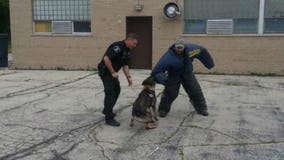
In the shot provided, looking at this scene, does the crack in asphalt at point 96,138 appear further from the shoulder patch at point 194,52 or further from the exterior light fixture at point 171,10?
the exterior light fixture at point 171,10

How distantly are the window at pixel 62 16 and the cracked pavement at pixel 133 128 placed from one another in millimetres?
5313

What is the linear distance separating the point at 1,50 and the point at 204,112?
1158 cm

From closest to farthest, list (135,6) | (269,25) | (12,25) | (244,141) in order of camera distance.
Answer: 1. (244,141)
2. (269,25)
3. (135,6)
4. (12,25)

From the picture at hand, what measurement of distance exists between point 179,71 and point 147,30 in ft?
26.1

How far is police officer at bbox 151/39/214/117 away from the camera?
756 cm

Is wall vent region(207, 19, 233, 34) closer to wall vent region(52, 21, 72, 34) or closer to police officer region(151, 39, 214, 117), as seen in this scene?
wall vent region(52, 21, 72, 34)

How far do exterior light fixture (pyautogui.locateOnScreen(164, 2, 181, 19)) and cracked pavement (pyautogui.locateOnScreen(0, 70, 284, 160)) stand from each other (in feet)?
14.4

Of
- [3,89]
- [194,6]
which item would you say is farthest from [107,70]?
[194,6]

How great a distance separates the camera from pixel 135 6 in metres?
15.0

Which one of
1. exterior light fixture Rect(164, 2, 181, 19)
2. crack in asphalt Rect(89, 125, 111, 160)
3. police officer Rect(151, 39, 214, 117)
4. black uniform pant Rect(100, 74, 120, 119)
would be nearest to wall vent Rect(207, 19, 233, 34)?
exterior light fixture Rect(164, 2, 181, 19)

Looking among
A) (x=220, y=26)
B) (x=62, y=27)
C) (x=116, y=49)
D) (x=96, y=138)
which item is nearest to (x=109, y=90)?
(x=116, y=49)

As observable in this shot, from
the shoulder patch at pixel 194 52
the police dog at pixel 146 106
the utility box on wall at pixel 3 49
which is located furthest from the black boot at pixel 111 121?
the utility box on wall at pixel 3 49

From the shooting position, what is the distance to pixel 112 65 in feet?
22.7

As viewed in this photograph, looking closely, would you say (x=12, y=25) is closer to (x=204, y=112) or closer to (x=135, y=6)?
(x=135, y=6)
